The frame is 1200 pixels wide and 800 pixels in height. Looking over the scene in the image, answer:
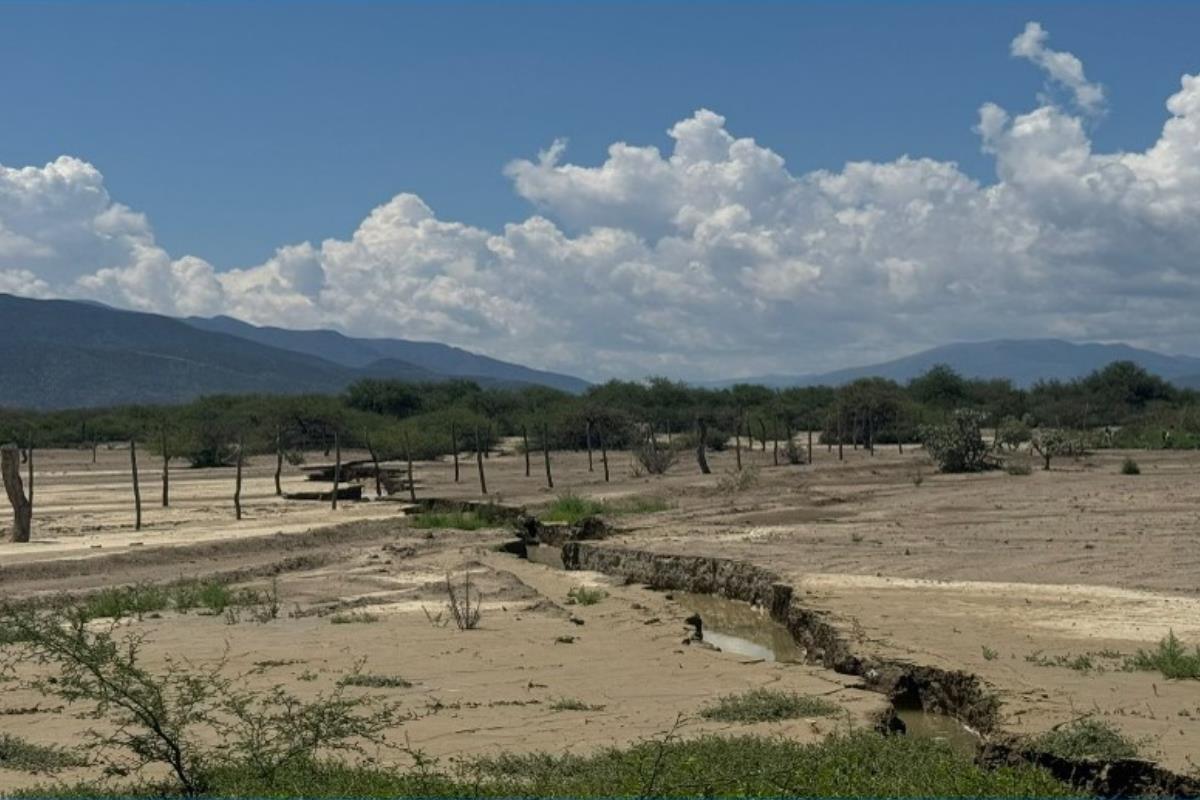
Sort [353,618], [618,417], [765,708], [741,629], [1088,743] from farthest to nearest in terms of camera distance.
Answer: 1. [618,417]
2. [741,629]
3. [353,618]
4. [765,708]
5. [1088,743]

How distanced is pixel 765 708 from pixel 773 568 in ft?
30.8

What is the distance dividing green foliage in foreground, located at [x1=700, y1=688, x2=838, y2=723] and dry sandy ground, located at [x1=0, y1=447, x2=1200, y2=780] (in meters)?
0.38

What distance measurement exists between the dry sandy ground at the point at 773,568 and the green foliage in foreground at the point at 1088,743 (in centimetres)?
22

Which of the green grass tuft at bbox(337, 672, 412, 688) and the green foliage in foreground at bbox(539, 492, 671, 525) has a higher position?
the green foliage in foreground at bbox(539, 492, 671, 525)

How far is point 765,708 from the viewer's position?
10.7 meters

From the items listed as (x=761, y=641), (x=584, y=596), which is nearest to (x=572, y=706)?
(x=761, y=641)

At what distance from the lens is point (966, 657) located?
Result: 1267cm

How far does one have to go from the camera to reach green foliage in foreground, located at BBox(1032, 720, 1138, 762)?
8.94 m

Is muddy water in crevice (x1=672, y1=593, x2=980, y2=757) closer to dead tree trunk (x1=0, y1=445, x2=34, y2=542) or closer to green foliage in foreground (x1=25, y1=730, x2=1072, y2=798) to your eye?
green foliage in foreground (x1=25, y1=730, x2=1072, y2=798)

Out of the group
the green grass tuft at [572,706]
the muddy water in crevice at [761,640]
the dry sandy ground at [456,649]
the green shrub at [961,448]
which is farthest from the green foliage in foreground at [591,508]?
the green grass tuft at [572,706]

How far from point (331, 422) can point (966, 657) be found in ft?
176

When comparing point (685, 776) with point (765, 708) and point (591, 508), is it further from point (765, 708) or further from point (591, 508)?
point (591, 508)

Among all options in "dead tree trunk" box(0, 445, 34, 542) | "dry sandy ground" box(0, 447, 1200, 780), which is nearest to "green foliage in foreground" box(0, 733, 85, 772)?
"dry sandy ground" box(0, 447, 1200, 780)

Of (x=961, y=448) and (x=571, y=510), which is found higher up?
(x=961, y=448)
